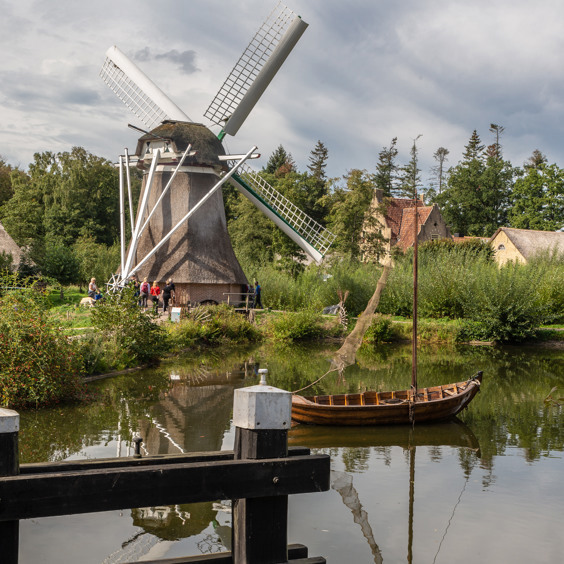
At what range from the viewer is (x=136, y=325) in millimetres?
17734

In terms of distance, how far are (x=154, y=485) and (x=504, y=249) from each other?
4677 cm

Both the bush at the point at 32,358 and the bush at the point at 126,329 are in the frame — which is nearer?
the bush at the point at 32,358

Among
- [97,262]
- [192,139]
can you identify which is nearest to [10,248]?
[97,262]

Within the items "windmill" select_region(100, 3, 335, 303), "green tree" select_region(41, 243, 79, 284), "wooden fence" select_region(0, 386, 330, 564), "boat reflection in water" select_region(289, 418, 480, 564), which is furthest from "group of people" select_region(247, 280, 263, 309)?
"wooden fence" select_region(0, 386, 330, 564)

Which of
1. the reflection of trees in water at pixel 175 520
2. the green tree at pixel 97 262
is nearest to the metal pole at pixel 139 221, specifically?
the green tree at pixel 97 262

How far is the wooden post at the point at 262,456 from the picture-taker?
3.40 meters

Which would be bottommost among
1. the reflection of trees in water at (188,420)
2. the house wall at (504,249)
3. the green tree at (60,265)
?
the reflection of trees in water at (188,420)

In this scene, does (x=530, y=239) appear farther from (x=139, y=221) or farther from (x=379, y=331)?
(x=139, y=221)

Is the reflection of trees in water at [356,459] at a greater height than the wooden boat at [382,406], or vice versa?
the wooden boat at [382,406]

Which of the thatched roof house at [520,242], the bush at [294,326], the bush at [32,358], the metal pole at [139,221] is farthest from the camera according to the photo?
the thatched roof house at [520,242]

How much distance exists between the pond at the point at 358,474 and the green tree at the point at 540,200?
39718mm

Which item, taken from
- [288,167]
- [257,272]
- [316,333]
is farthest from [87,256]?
[288,167]

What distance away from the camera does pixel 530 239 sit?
153 ft

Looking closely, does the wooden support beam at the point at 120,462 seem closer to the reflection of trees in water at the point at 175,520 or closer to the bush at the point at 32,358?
the reflection of trees in water at the point at 175,520
